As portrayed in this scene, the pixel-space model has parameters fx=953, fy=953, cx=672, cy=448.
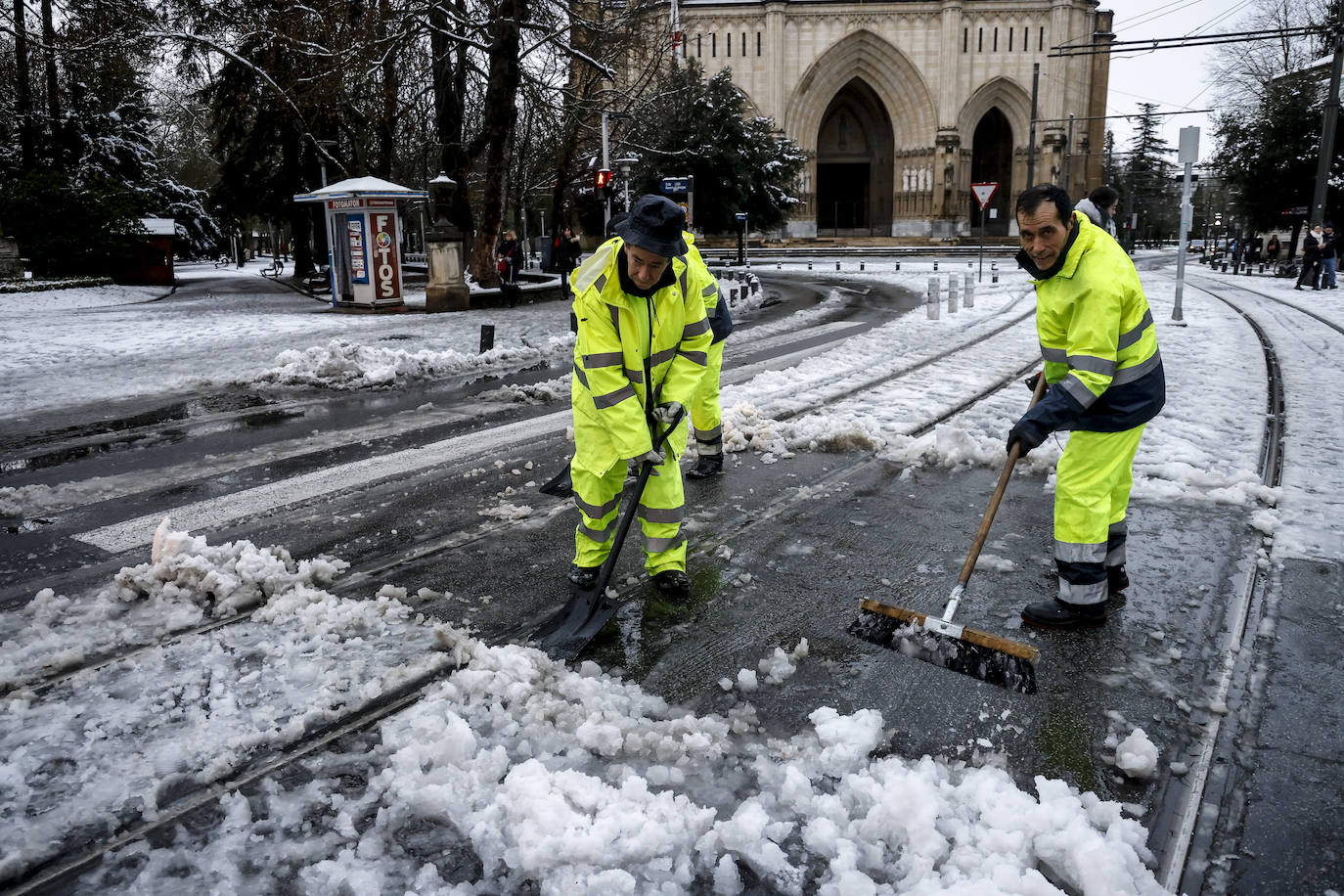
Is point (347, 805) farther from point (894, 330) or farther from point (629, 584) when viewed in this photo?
point (894, 330)

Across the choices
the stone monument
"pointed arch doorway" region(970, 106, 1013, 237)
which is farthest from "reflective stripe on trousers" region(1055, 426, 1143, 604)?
"pointed arch doorway" region(970, 106, 1013, 237)

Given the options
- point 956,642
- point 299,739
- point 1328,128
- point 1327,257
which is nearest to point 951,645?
point 956,642

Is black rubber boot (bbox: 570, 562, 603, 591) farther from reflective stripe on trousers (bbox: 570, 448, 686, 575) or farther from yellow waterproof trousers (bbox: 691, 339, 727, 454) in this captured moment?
yellow waterproof trousers (bbox: 691, 339, 727, 454)

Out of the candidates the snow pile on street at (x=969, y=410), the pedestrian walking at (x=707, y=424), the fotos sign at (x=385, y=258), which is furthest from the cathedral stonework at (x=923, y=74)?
the pedestrian walking at (x=707, y=424)

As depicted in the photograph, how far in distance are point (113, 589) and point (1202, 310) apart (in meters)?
19.8

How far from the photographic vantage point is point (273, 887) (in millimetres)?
2627

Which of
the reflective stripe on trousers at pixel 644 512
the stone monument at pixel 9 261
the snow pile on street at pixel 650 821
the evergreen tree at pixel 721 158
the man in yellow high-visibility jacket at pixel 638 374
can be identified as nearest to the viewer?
the snow pile on street at pixel 650 821

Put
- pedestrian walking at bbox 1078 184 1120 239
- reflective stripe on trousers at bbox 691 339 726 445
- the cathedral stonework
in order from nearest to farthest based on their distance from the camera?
reflective stripe on trousers at bbox 691 339 726 445 → pedestrian walking at bbox 1078 184 1120 239 → the cathedral stonework

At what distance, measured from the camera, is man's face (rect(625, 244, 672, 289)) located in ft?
12.9

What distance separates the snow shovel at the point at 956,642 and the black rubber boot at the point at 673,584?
83 centimetres

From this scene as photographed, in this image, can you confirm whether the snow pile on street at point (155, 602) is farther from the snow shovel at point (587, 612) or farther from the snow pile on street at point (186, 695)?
the snow shovel at point (587, 612)

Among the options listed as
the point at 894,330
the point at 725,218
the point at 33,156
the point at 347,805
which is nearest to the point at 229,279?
the point at 33,156

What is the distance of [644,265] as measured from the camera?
399 cm

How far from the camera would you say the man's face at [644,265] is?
3.94 m
